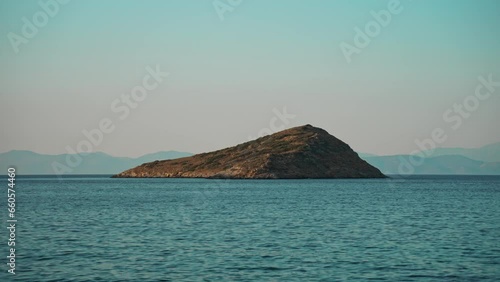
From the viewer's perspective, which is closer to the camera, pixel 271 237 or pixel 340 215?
pixel 271 237

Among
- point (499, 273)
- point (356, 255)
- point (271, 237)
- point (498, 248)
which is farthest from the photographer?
point (271, 237)

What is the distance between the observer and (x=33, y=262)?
5094 cm

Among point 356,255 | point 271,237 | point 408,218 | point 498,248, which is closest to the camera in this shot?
point 356,255

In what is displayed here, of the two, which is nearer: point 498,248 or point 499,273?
point 499,273

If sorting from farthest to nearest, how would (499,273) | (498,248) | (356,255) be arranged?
(498,248) < (356,255) < (499,273)

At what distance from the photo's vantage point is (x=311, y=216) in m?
98.5

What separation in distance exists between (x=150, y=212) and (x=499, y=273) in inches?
2733

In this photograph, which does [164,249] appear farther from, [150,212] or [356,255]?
[150,212]

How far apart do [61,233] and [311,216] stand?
4022cm

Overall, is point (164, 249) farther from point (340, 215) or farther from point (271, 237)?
point (340, 215)

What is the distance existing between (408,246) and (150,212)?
55.9 metres

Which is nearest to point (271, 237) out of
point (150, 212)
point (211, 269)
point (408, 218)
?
point (211, 269)

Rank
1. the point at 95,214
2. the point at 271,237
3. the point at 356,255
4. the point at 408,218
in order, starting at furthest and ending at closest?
1. the point at 95,214
2. the point at 408,218
3. the point at 271,237
4. the point at 356,255

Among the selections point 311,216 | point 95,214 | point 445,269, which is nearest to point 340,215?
point 311,216
